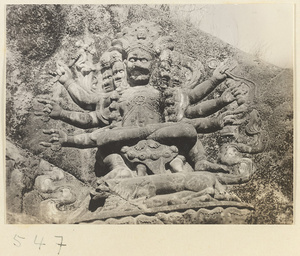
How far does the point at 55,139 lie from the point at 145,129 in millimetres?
800

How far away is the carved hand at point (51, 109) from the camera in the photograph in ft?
17.7

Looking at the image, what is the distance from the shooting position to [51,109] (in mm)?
5395

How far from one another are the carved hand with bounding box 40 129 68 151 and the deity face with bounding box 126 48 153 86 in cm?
76

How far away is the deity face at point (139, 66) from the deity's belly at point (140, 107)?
0.09m

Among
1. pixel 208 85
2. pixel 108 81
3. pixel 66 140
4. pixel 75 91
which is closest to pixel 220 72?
pixel 208 85

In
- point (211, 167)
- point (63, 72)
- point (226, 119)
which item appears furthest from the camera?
point (63, 72)

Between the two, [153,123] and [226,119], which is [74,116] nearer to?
[153,123]

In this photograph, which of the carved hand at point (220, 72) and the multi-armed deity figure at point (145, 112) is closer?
the multi-armed deity figure at point (145, 112)

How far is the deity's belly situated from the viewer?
5.33 m

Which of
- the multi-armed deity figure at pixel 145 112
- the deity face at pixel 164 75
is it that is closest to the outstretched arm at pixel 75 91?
the multi-armed deity figure at pixel 145 112

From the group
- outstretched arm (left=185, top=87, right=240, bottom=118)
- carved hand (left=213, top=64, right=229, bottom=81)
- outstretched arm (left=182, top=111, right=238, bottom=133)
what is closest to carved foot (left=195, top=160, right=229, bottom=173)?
outstretched arm (left=182, top=111, right=238, bottom=133)

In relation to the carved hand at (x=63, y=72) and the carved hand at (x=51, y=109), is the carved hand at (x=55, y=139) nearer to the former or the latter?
the carved hand at (x=51, y=109)
